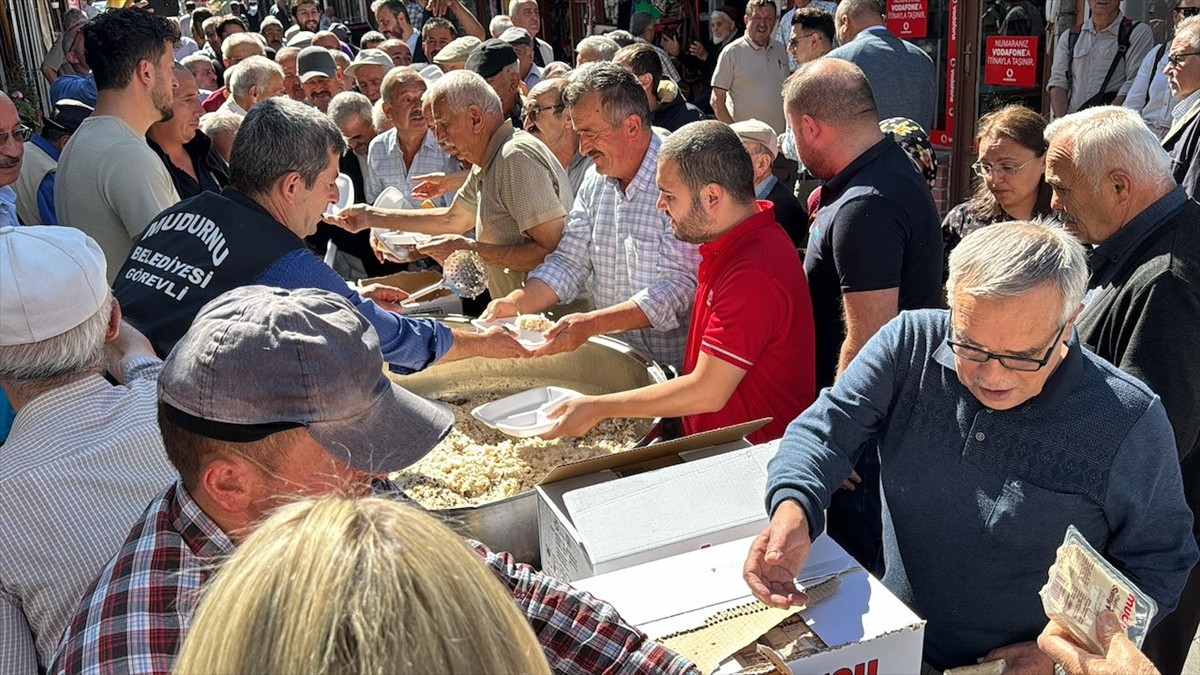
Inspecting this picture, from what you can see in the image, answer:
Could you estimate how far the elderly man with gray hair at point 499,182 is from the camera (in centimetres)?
355

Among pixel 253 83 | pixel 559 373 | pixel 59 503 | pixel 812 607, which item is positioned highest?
pixel 253 83

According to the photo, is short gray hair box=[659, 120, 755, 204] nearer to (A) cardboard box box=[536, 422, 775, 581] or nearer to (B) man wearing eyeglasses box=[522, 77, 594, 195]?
(A) cardboard box box=[536, 422, 775, 581]

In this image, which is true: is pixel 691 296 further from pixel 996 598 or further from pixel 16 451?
pixel 16 451

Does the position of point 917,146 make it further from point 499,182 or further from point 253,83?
point 253,83

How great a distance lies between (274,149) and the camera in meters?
2.43

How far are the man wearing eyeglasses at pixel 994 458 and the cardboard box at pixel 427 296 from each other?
206 centimetres

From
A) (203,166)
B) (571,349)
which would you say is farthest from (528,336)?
(203,166)

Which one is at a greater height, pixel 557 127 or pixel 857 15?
pixel 857 15

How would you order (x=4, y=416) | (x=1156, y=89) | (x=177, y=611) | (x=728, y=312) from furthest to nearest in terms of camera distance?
1. (x=1156, y=89)
2. (x=728, y=312)
3. (x=4, y=416)
4. (x=177, y=611)

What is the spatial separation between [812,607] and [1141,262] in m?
1.31

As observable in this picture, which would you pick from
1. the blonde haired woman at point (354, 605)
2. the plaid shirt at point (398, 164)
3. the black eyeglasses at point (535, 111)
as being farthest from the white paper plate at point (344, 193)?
the blonde haired woman at point (354, 605)

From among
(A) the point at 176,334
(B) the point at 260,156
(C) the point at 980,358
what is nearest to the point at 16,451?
(A) the point at 176,334

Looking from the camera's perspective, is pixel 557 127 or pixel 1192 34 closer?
pixel 1192 34

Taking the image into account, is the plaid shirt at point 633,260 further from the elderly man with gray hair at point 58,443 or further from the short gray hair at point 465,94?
the elderly man with gray hair at point 58,443
